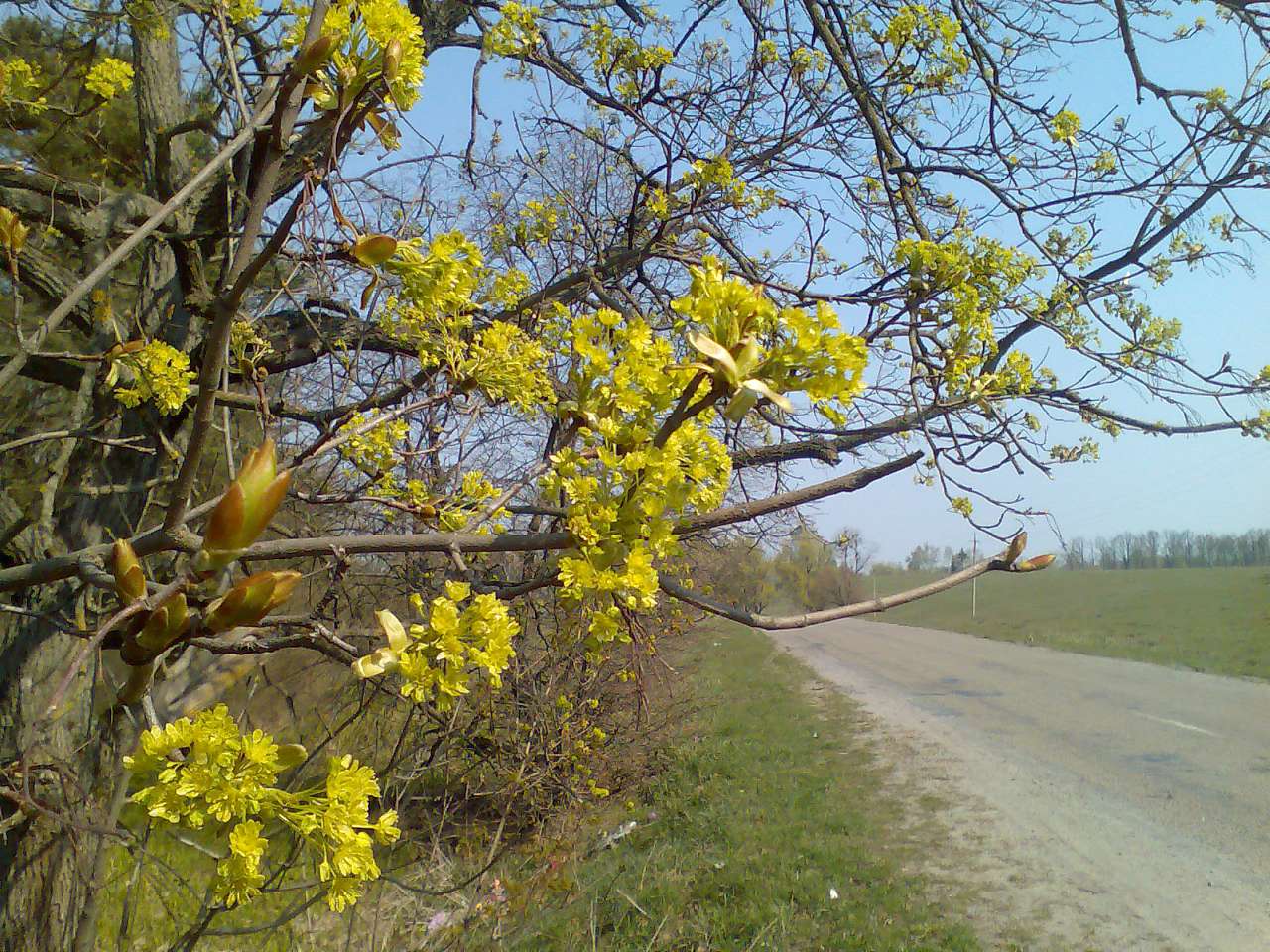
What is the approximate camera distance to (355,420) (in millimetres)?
1900

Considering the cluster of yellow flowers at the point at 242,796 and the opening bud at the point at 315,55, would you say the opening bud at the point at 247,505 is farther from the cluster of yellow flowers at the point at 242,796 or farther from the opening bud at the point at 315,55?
the opening bud at the point at 315,55

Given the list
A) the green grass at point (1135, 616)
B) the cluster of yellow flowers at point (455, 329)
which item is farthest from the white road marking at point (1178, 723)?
the cluster of yellow flowers at point (455, 329)

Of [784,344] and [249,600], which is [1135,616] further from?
[249,600]

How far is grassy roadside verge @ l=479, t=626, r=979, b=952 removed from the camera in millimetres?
5320

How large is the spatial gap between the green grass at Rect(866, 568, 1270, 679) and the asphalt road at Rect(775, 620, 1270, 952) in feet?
9.27

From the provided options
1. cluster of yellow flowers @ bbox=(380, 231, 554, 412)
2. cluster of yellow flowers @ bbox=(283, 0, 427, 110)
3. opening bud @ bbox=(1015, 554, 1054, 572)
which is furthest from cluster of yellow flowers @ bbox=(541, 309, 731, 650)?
opening bud @ bbox=(1015, 554, 1054, 572)

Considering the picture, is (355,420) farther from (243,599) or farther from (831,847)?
(831,847)

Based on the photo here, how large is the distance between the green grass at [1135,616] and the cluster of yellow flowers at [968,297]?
15.9m

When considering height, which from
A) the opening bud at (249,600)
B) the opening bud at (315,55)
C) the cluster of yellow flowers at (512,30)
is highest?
the cluster of yellow flowers at (512,30)

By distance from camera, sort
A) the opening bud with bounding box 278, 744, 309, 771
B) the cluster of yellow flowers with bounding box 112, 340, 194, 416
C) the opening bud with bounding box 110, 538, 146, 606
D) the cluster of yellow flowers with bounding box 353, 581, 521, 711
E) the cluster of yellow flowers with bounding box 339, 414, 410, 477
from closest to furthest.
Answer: the opening bud with bounding box 110, 538, 146, 606, the opening bud with bounding box 278, 744, 309, 771, the cluster of yellow flowers with bounding box 353, 581, 521, 711, the cluster of yellow flowers with bounding box 112, 340, 194, 416, the cluster of yellow flowers with bounding box 339, 414, 410, 477

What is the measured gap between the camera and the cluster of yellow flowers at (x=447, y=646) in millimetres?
1054

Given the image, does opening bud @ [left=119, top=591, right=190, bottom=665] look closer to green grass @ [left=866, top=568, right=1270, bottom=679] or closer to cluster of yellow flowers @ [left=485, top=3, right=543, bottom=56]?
cluster of yellow flowers @ [left=485, top=3, right=543, bottom=56]

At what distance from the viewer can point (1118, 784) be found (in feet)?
27.7

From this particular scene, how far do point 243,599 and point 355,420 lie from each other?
1133 mm
